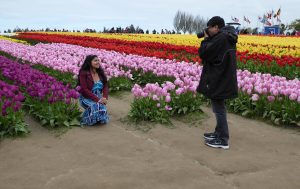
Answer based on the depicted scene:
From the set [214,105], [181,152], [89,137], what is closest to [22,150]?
[89,137]

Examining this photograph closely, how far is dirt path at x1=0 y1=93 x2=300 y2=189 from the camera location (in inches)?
200

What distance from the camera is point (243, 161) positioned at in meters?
5.85

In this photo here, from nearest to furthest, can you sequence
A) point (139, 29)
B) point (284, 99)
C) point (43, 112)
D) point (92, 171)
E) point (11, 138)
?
1. point (92, 171)
2. point (11, 138)
3. point (43, 112)
4. point (284, 99)
5. point (139, 29)

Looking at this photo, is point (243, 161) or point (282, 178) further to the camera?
point (243, 161)

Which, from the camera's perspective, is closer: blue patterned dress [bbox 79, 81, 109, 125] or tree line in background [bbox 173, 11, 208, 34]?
blue patterned dress [bbox 79, 81, 109, 125]

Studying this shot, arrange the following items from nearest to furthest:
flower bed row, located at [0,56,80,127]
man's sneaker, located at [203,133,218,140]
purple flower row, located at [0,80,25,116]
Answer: man's sneaker, located at [203,133,218,140], purple flower row, located at [0,80,25,116], flower bed row, located at [0,56,80,127]

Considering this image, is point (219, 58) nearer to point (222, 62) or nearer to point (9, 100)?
point (222, 62)

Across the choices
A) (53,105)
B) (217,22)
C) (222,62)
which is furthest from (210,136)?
(53,105)

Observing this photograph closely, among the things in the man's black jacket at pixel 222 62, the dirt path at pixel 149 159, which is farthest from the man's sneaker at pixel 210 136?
the man's black jacket at pixel 222 62

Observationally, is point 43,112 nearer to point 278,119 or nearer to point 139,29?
point 278,119

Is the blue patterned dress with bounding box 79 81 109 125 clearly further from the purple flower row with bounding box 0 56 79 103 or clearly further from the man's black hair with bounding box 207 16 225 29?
the man's black hair with bounding box 207 16 225 29

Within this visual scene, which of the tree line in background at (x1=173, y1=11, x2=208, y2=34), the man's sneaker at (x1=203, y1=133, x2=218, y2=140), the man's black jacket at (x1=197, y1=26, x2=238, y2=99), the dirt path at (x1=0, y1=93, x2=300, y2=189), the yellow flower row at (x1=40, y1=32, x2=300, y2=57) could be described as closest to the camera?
the dirt path at (x1=0, y1=93, x2=300, y2=189)

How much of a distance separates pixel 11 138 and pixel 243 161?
3654mm

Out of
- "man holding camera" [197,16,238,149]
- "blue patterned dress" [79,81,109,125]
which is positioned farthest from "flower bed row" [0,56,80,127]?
"man holding camera" [197,16,238,149]
